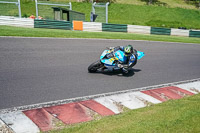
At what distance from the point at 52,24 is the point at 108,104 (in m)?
15.2

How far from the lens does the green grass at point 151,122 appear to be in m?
4.58

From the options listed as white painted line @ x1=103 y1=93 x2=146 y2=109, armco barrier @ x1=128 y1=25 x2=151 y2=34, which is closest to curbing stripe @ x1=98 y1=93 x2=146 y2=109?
white painted line @ x1=103 y1=93 x2=146 y2=109

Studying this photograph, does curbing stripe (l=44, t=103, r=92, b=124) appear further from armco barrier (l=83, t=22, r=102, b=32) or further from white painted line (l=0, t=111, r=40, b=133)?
armco barrier (l=83, t=22, r=102, b=32)

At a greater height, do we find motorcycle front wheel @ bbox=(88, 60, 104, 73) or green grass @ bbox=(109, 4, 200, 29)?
green grass @ bbox=(109, 4, 200, 29)

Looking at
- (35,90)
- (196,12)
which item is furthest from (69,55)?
(196,12)

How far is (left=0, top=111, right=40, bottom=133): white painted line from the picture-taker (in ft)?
14.9

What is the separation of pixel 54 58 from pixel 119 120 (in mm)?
6302

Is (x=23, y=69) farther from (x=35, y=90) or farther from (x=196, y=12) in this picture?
(x=196, y=12)

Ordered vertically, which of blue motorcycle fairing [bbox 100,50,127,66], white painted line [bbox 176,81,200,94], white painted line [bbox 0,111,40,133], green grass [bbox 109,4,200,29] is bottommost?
white painted line [bbox 176,81,200,94]

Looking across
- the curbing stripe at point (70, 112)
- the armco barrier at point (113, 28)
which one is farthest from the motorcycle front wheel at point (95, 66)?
the armco barrier at point (113, 28)

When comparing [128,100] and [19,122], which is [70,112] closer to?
[19,122]

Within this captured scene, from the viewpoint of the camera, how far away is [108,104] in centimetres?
614

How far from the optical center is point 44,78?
787 centimetres

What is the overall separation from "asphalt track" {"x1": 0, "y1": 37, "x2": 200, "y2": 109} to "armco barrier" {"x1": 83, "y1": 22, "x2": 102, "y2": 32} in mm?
6803
